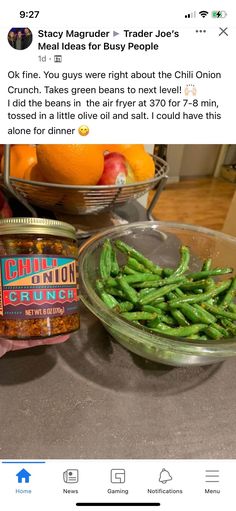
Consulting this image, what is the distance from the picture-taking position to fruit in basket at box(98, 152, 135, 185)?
643 mm

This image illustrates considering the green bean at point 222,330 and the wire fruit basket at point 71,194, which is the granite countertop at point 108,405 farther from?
the wire fruit basket at point 71,194

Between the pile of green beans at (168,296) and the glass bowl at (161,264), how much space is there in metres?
0.02

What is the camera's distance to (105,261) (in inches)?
21.0

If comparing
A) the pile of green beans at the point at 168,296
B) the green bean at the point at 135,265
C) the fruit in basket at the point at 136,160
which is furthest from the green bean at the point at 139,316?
the fruit in basket at the point at 136,160

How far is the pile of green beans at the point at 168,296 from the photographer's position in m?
0.44

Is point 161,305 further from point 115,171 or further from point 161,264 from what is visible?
point 115,171

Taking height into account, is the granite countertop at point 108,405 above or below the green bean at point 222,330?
below

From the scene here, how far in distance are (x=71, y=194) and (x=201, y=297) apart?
0.30 meters
